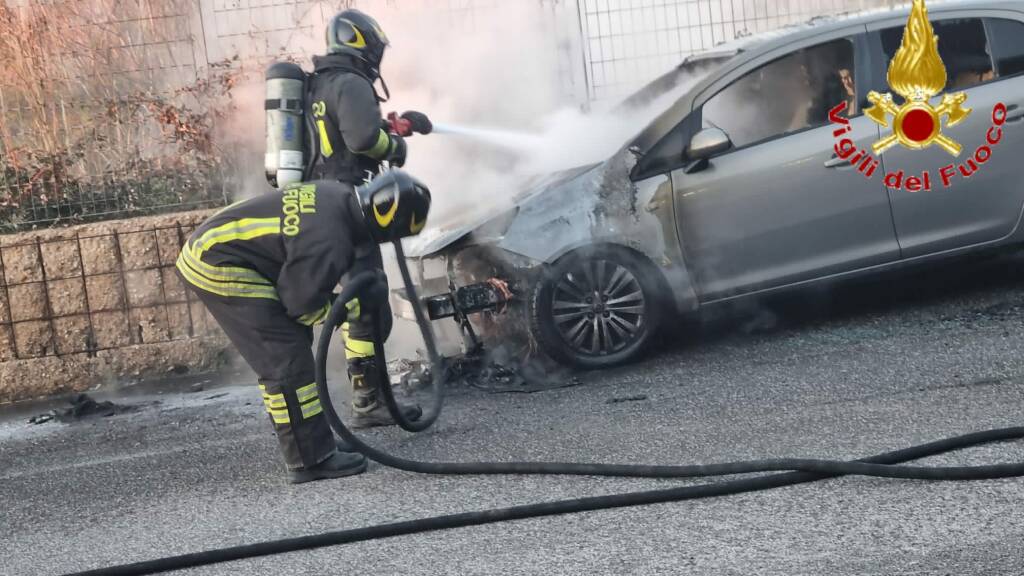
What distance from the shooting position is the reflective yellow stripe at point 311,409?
206 inches

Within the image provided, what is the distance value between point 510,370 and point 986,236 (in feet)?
8.49

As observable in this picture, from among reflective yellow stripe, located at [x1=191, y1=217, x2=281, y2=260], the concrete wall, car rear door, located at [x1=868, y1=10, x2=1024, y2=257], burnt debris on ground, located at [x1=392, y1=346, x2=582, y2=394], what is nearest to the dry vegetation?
the concrete wall

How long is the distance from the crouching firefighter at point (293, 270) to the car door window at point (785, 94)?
2331 mm

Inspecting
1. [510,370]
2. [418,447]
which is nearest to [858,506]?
[418,447]

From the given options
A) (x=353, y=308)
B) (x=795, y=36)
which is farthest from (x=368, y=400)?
(x=795, y=36)

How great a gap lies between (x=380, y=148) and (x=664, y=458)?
2201 mm

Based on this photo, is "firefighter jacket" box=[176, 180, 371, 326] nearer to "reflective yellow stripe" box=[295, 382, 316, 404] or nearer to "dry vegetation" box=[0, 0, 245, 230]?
"reflective yellow stripe" box=[295, 382, 316, 404]

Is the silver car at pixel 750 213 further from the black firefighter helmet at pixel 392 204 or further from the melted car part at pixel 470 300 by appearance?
the black firefighter helmet at pixel 392 204

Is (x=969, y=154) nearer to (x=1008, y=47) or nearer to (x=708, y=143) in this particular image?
(x=1008, y=47)

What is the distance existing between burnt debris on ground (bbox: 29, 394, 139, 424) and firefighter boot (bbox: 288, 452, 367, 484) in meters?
2.86

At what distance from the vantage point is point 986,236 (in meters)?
6.81

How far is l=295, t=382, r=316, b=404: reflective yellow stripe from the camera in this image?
205 inches

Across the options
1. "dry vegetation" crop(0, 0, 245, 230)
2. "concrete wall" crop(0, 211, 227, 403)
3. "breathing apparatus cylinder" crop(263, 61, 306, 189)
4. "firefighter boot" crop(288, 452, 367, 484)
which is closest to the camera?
"firefighter boot" crop(288, 452, 367, 484)

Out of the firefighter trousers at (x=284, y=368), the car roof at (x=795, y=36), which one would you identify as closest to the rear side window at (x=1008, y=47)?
the car roof at (x=795, y=36)
